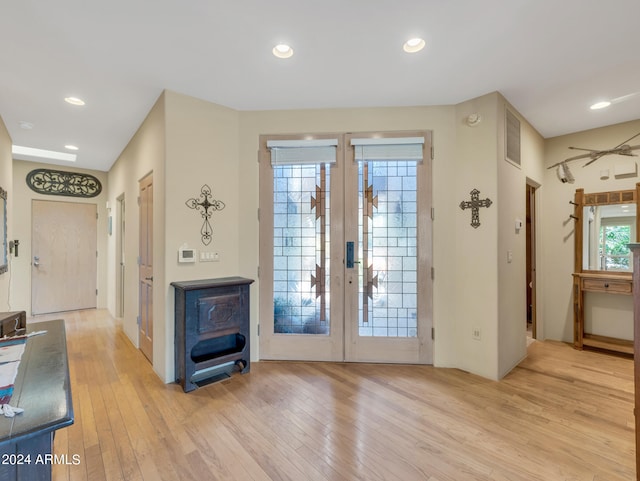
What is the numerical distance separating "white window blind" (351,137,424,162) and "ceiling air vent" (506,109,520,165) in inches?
33.4

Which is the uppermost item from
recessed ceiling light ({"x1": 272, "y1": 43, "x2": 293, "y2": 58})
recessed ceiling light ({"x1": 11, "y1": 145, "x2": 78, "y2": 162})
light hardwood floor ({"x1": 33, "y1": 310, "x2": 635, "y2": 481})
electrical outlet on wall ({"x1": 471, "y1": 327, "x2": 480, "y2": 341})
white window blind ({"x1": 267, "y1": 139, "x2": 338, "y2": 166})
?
recessed ceiling light ({"x1": 272, "y1": 43, "x2": 293, "y2": 58})

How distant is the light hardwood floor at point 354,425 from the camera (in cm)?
164

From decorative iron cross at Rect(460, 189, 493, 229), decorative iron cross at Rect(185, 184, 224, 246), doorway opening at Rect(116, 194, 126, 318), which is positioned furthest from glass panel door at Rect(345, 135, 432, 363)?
doorway opening at Rect(116, 194, 126, 318)

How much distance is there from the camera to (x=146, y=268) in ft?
10.4

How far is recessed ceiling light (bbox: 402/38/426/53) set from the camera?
202 cm

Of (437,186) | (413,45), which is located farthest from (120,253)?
(413,45)

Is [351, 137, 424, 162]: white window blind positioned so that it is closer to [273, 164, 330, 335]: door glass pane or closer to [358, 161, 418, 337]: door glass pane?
[358, 161, 418, 337]: door glass pane

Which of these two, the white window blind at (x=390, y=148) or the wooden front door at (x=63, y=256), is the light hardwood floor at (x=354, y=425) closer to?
the white window blind at (x=390, y=148)

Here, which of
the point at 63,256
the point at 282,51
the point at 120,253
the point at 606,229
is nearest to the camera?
the point at 282,51

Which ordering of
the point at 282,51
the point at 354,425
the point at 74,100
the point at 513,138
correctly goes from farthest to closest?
the point at 513,138
the point at 74,100
the point at 282,51
the point at 354,425

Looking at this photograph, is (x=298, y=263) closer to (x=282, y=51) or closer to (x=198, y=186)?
(x=198, y=186)

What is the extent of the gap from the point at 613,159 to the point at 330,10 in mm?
3769

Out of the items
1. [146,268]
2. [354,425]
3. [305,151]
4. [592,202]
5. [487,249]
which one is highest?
[305,151]

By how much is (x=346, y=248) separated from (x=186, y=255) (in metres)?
1.54
